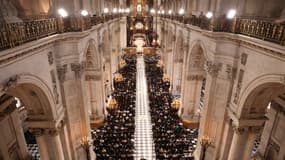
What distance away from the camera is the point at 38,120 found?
8641mm

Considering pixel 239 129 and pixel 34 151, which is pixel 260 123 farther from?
pixel 34 151

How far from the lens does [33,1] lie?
1059 cm

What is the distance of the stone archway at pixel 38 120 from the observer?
7906 millimetres

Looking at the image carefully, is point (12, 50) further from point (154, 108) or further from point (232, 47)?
point (154, 108)

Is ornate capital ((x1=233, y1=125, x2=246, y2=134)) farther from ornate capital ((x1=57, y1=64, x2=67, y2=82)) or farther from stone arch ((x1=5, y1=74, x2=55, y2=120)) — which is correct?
ornate capital ((x1=57, y1=64, x2=67, y2=82))

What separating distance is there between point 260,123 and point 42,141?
9843 millimetres

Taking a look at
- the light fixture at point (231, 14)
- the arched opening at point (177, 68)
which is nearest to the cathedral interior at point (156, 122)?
the light fixture at point (231, 14)

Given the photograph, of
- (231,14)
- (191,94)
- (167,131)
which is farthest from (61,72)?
(191,94)

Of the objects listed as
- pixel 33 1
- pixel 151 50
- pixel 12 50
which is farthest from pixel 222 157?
pixel 151 50

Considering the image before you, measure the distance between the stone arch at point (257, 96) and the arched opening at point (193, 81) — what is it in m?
6.10

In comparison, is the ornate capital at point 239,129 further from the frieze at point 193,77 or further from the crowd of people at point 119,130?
the frieze at point 193,77

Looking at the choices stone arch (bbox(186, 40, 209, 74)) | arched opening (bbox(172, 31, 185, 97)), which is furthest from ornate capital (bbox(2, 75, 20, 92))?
arched opening (bbox(172, 31, 185, 97))

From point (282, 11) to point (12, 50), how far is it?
10.6m

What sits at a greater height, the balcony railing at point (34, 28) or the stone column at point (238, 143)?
the balcony railing at point (34, 28)
